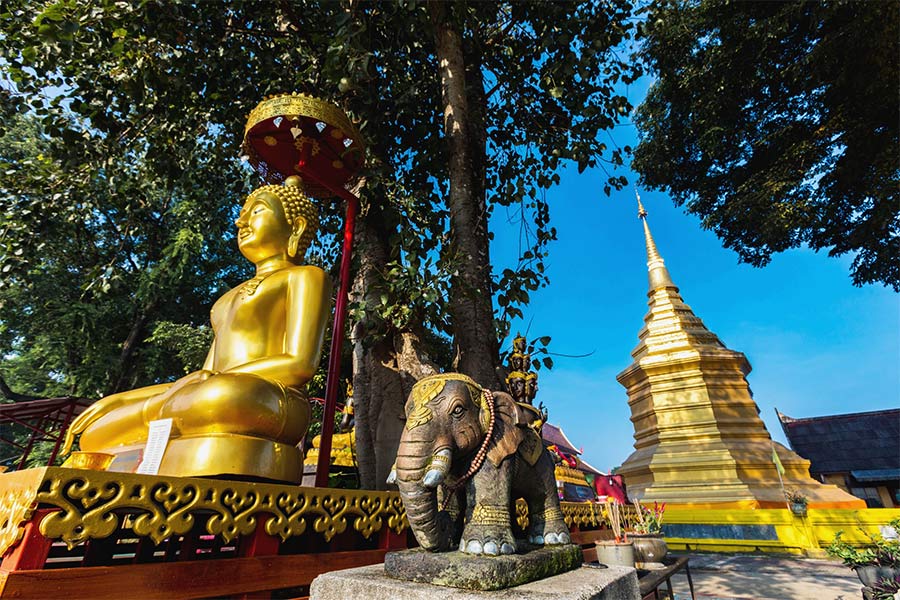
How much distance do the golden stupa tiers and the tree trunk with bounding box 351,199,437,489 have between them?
7.54 meters

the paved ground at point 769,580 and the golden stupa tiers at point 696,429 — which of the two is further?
the golden stupa tiers at point 696,429

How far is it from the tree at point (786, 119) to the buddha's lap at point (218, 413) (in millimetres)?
9230

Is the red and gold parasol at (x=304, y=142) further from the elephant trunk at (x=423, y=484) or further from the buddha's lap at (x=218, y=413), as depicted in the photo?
the elephant trunk at (x=423, y=484)

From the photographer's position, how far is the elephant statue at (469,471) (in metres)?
1.51

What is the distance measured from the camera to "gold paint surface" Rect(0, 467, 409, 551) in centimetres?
119

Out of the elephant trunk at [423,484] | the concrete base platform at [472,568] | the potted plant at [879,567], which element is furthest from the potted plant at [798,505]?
the elephant trunk at [423,484]

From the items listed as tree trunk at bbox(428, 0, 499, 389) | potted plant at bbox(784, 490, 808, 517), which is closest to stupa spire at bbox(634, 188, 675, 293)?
potted plant at bbox(784, 490, 808, 517)

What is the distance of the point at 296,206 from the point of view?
10.4 ft

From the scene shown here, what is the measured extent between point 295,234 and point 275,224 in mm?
151

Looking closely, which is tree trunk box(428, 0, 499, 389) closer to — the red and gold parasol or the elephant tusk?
the red and gold parasol

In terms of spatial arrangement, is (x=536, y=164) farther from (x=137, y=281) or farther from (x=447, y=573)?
(x=137, y=281)

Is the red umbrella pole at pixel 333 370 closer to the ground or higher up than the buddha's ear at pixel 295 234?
closer to the ground

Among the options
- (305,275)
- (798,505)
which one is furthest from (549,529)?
(798,505)

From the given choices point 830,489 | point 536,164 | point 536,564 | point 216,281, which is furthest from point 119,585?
point 216,281
